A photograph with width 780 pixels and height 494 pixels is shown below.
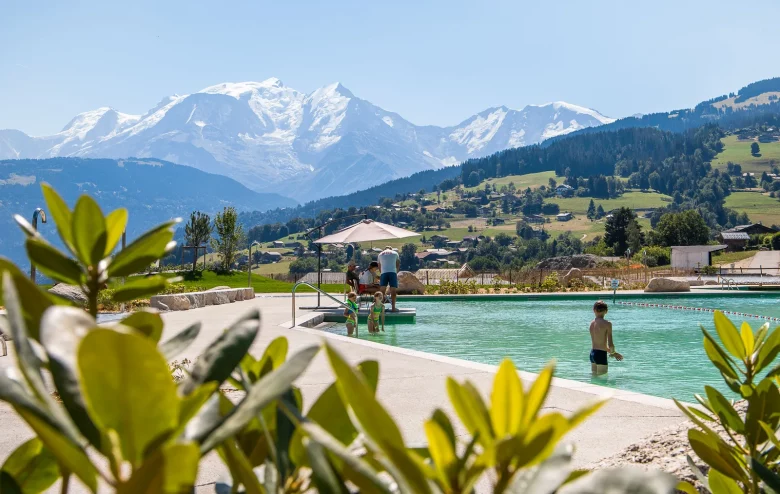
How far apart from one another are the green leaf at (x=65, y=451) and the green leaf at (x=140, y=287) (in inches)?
10.1

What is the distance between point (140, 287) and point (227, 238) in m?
40.9

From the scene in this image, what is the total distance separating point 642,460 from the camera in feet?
12.5

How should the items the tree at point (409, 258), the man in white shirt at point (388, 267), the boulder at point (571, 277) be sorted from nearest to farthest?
the man in white shirt at point (388, 267)
the boulder at point (571, 277)
the tree at point (409, 258)

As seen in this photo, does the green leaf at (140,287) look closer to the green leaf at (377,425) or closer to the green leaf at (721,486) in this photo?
the green leaf at (377,425)

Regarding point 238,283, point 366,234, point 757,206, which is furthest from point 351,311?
point 757,206

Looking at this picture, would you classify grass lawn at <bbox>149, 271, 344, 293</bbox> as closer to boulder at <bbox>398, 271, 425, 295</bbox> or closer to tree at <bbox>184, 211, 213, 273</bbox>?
boulder at <bbox>398, 271, 425, 295</bbox>

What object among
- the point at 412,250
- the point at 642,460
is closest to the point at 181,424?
the point at 642,460

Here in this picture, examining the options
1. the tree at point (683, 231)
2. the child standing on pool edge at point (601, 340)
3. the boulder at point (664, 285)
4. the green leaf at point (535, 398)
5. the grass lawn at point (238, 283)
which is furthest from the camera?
the tree at point (683, 231)

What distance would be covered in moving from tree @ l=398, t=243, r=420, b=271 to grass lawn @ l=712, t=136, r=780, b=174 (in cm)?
8919

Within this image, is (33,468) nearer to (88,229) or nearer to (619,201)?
(88,229)

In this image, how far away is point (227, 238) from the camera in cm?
4078

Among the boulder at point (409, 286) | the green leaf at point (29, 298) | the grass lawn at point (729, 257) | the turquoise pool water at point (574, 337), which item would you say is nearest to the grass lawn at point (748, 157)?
the grass lawn at point (729, 257)

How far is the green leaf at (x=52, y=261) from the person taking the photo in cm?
75

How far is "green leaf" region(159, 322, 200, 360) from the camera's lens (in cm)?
74
